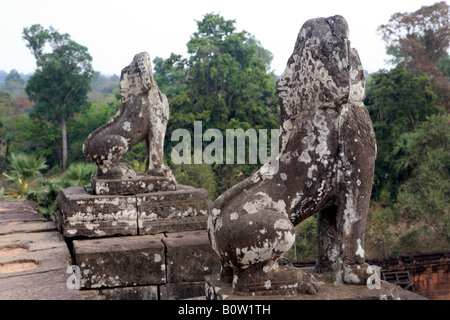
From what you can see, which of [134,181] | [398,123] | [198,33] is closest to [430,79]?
[398,123]

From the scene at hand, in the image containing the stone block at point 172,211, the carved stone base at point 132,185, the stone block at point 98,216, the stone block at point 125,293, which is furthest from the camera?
the carved stone base at point 132,185

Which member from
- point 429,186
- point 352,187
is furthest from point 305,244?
point 352,187

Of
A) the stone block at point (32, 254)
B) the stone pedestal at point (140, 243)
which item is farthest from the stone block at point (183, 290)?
the stone block at point (32, 254)

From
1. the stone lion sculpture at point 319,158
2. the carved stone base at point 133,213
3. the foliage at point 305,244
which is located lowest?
the foliage at point 305,244

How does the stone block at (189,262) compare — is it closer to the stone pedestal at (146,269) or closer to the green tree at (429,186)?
the stone pedestal at (146,269)

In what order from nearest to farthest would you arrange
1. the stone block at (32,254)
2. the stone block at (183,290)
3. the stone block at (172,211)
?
the stone block at (32,254) < the stone block at (183,290) < the stone block at (172,211)

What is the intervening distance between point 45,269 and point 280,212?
241 cm

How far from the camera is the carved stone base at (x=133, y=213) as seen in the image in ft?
16.2

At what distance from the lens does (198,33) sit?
88.2ft

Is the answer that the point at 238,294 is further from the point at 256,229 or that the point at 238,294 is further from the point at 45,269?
the point at 45,269

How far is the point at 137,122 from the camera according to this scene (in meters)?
5.74

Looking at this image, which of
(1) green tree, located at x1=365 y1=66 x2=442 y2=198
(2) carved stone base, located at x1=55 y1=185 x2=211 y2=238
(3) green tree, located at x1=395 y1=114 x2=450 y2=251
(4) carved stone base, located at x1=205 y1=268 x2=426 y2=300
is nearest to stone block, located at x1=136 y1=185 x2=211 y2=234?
(2) carved stone base, located at x1=55 y1=185 x2=211 y2=238

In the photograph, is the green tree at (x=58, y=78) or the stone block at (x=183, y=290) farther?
the green tree at (x=58, y=78)

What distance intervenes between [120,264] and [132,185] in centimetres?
124
